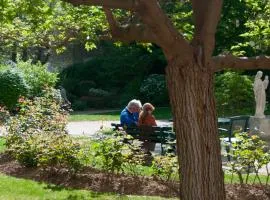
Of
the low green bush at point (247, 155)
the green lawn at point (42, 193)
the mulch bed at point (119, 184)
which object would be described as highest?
the low green bush at point (247, 155)

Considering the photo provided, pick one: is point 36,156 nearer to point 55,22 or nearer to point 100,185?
point 100,185

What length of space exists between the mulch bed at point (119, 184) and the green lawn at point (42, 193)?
0.26 metres

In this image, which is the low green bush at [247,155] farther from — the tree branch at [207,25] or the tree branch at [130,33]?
the tree branch at [130,33]

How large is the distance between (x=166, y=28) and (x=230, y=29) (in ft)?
92.7

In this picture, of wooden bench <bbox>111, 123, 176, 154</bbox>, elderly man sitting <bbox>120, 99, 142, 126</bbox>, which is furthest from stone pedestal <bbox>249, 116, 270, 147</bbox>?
wooden bench <bbox>111, 123, 176, 154</bbox>

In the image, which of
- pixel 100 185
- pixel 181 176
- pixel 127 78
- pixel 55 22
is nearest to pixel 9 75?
pixel 127 78

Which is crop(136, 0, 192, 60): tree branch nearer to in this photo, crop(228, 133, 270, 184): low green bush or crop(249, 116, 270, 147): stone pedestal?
crop(228, 133, 270, 184): low green bush

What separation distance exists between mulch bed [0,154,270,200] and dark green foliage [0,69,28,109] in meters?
15.4

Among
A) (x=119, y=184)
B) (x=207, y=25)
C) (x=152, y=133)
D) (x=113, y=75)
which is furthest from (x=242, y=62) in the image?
(x=113, y=75)

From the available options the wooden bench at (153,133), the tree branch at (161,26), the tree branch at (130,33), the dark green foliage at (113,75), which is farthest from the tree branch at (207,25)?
the dark green foliage at (113,75)

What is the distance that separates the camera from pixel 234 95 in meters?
25.9

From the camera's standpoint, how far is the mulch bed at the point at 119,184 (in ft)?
26.7

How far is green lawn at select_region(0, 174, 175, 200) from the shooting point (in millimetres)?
7898

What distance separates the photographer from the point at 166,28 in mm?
4977
